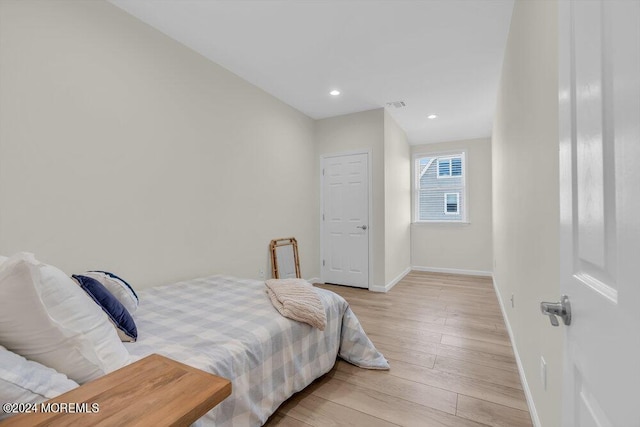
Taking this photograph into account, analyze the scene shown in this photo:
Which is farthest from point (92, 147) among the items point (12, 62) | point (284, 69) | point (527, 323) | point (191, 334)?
point (527, 323)

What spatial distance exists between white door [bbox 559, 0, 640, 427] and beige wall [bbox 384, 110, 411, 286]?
361cm

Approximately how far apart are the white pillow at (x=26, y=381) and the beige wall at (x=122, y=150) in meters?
1.31

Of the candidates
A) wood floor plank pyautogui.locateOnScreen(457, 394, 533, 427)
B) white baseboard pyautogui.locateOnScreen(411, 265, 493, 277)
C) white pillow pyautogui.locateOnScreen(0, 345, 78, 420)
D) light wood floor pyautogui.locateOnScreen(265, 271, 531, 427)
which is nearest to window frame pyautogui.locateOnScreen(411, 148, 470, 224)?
white baseboard pyautogui.locateOnScreen(411, 265, 493, 277)

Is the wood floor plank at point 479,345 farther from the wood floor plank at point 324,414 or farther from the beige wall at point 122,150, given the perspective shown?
the beige wall at point 122,150

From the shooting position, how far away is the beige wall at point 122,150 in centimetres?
173

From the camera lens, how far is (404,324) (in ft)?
9.76

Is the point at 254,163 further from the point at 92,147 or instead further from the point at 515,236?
the point at 515,236

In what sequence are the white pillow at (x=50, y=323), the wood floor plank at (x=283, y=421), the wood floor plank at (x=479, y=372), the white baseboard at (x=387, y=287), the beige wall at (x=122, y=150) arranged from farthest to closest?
1. the white baseboard at (x=387, y=287)
2. the wood floor plank at (x=479, y=372)
3. the beige wall at (x=122, y=150)
4. the wood floor plank at (x=283, y=421)
5. the white pillow at (x=50, y=323)

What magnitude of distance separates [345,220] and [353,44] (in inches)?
98.6

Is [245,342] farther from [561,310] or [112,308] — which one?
[561,310]

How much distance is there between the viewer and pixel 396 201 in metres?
4.89

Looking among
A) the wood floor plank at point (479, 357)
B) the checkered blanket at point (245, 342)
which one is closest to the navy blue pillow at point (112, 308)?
the checkered blanket at point (245, 342)

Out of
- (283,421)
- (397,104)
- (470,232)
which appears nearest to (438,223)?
(470,232)

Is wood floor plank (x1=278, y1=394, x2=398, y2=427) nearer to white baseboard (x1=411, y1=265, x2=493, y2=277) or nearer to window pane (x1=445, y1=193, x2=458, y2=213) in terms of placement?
white baseboard (x1=411, y1=265, x2=493, y2=277)
